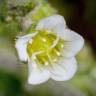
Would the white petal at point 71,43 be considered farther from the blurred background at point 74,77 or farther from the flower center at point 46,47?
the blurred background at point 74,77

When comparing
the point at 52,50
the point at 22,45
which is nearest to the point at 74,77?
the point at 52,50

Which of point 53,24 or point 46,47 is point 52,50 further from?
point 53,24

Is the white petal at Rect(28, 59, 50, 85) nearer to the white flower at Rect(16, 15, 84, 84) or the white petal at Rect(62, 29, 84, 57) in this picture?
the white flower at Rect(16, 15, 84, 84)

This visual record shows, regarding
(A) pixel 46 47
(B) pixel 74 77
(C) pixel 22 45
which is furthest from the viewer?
(B) pixel 74 77

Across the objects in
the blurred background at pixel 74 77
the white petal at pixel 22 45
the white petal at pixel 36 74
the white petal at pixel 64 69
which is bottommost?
the blurred background at pixel 74 77

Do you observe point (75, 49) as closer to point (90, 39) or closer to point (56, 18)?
point (56, 18)

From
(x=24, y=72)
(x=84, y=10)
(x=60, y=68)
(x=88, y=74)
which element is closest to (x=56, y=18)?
(x=60, y=68)

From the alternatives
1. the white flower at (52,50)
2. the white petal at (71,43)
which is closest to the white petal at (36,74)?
the white flower at (52,50)
